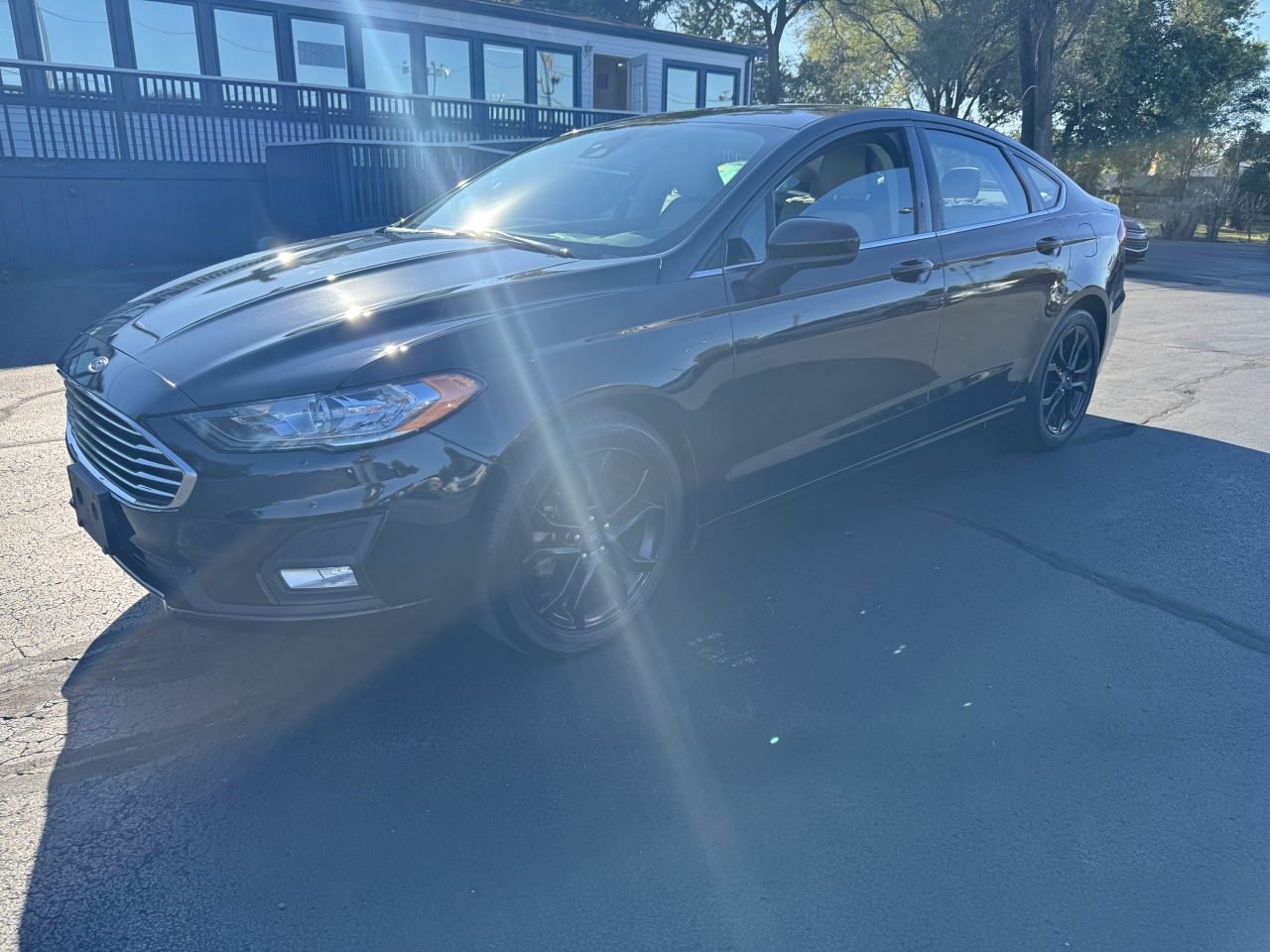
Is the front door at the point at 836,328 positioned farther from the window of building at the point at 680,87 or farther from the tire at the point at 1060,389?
the window of building at the point at 680,87

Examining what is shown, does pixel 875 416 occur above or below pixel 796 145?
below

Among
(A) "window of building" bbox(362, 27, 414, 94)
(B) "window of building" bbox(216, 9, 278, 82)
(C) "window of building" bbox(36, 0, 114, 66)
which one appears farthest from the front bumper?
(A) "window of building" bbox(362, 27, 414, 94)

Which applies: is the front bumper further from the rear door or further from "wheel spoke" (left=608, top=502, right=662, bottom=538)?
the rear door

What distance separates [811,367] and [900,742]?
4.62 feet

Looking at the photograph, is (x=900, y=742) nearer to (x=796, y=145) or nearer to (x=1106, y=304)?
(x=796, y=145)

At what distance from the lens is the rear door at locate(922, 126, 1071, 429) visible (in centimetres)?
421

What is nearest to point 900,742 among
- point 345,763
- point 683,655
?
point 683,655

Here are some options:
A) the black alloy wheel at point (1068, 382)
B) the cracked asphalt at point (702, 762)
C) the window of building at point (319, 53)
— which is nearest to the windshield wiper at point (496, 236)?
the cracked asphalt at point (702, 762)

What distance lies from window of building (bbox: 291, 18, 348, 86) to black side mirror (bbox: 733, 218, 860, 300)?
15.5 metres

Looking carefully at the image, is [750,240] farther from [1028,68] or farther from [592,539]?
[1028,68]

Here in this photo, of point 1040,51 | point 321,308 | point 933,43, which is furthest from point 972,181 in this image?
point 933,43

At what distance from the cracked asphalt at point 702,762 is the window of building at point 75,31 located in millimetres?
13636

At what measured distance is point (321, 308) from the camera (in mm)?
2867

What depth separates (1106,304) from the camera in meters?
5.34
